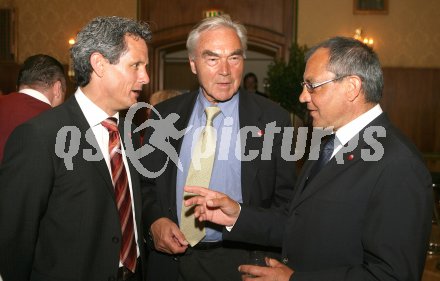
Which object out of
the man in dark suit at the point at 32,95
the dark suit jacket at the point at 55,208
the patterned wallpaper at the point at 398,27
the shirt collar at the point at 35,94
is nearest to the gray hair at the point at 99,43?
the dark suit jacket at the point at 55,208

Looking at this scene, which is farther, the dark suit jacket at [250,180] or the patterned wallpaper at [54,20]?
the patterned wallpaper at [54,20]

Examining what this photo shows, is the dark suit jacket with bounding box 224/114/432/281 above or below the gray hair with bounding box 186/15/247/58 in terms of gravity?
below

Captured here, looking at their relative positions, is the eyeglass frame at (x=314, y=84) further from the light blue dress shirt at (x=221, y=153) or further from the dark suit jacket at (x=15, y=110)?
the dark suit jacket at (x=15, y=110)

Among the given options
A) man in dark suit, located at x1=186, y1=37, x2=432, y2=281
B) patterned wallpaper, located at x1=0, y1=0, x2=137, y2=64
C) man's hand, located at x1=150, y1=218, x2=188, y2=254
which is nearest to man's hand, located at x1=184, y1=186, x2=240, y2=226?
man in dark suit, located at x1=186, y1=37, x2=432, y2=281

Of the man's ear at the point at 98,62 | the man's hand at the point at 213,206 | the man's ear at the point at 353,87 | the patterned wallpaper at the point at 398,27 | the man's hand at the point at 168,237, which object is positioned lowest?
→ the man's hand at the point at 168,237

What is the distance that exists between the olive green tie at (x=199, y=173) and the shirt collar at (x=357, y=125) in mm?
740

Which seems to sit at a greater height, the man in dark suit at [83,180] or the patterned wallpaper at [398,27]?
the patterned wallpaper at [398,27]

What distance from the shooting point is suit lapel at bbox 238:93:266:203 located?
7.82ft

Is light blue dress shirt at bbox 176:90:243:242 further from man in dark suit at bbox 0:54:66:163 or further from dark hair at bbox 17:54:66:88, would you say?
dark hair at bbox 17:54:66:88

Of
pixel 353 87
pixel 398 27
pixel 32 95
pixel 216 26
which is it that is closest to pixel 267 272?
pixel 353 87

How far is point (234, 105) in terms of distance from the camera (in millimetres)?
2580

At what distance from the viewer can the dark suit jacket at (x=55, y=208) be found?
1.72 metres

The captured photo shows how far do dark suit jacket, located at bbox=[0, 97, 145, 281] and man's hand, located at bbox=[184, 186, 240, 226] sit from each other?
34 centimetres

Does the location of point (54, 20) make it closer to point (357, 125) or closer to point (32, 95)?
point (32, 95)
